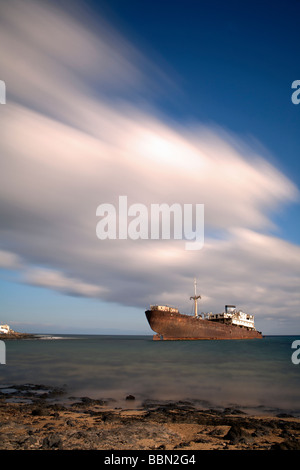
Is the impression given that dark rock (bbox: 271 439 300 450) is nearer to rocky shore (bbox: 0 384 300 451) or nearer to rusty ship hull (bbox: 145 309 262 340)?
rocky shore (bbox: 0 384 300 451)

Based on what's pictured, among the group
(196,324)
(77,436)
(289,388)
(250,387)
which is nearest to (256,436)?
(77,436)

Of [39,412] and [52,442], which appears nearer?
[52,442]

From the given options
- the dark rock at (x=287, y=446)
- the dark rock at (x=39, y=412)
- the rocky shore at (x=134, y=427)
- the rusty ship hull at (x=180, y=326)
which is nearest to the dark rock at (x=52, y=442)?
the rocky shore at (x=134, y=427)

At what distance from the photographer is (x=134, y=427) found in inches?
360

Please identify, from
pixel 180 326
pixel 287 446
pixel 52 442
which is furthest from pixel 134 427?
pixel 180 326

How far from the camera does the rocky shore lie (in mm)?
7875

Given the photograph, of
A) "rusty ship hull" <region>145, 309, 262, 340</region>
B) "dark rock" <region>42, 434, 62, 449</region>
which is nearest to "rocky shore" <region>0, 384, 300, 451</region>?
"dark rock" <region>42, 434, 62, 449</region>

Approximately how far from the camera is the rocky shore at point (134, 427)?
7.88 m

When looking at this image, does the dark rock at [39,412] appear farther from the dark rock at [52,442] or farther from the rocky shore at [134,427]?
the dark rock at [52,442]

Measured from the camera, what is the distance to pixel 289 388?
19.0 meters

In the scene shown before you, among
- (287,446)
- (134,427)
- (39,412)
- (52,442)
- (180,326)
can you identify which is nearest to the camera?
(52,442)

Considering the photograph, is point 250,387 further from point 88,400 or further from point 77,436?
point 77,436

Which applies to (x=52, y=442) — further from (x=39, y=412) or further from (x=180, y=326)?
(x=180, y=326)

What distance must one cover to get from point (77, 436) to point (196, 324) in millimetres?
57477
